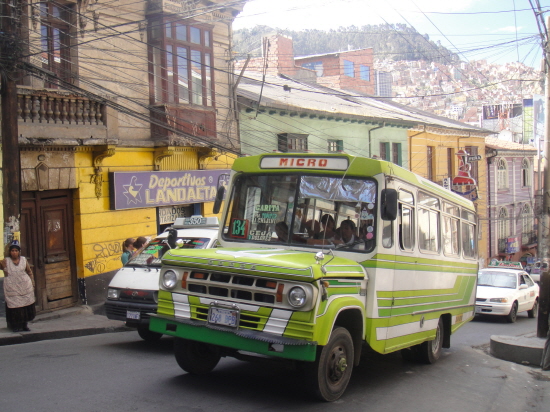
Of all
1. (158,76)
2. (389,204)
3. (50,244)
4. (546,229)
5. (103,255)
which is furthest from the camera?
(158,76)

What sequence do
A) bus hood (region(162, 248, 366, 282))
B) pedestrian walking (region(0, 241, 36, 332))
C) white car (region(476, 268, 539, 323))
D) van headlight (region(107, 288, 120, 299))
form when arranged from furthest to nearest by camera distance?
1. white car (region(476, 268, 539, 323))
2. pedestrian walking (region(0, 241, 36, 332))
3. van headlight (region(107, 288, 120, 299))
4. bus hood (region(162, 248, 366, 282))

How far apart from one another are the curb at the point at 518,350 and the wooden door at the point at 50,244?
370 inches

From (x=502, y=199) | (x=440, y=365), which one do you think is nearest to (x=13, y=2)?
(x=440, y=365)

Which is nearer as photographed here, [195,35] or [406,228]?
[406,228]

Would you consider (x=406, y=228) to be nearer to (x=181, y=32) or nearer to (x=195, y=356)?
(x=195, y=356)

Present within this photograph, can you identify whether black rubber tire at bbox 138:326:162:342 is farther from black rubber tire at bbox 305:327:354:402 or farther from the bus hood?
black rubber tire at bbox 305:327:354:402

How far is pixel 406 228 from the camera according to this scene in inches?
296

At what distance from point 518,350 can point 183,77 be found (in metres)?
11.5

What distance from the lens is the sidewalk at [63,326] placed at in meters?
10.4

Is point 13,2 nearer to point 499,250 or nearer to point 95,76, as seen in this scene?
point 95,76

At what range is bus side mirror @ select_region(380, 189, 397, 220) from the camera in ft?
21.1

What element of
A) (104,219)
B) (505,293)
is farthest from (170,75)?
(505,293)

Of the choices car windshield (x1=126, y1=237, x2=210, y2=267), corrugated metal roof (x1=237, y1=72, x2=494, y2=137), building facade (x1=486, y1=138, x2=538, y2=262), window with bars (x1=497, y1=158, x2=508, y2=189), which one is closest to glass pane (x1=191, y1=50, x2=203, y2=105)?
corrugated metal roof (x1=237, y1=72, x2=494, y2=137)

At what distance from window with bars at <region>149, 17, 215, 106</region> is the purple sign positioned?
2112mm
